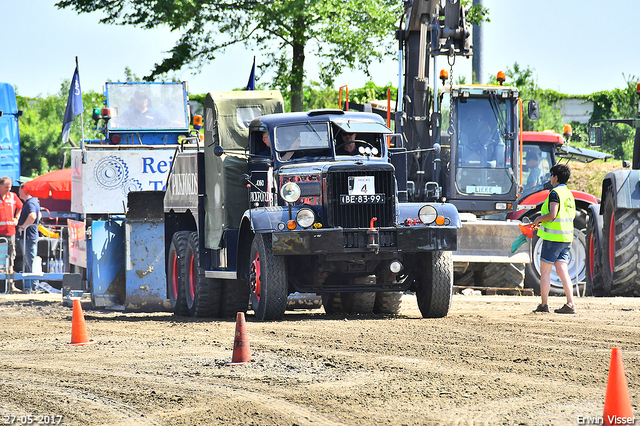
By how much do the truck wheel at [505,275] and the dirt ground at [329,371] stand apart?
188 inches

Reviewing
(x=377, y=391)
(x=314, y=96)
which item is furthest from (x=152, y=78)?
(x=377, y=391)

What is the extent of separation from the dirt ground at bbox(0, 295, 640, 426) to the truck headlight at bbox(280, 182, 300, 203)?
1368 mm

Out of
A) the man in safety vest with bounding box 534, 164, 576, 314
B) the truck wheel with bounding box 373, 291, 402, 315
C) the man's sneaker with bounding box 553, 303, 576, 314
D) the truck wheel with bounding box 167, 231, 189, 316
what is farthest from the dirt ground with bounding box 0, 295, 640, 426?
the truck wheel with bounding box 167, 231, 189, 316

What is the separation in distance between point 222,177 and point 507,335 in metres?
4.44

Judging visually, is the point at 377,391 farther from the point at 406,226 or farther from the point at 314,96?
the point at 314,96

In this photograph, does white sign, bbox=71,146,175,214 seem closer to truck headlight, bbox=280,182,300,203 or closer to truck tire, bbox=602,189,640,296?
truck headlight, bbox=280,182,300,203

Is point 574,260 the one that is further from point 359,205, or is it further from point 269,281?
point 269,281

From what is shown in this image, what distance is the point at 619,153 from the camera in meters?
34.7

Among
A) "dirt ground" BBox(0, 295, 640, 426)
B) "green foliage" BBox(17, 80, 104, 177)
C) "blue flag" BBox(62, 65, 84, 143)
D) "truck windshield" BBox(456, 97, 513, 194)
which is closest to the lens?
"dirt ground" BBox(0, 295, 640, 426)

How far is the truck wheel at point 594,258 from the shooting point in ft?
49.5

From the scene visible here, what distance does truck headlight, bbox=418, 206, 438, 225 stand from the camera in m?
10.8

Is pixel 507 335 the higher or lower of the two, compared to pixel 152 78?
lower

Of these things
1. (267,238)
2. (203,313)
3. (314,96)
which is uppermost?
(314,96)

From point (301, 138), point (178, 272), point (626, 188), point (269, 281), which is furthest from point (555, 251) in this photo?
point (178, 272)
